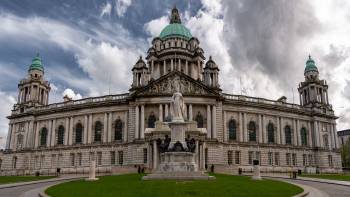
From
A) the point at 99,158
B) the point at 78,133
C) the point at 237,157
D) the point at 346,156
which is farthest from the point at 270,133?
the point at 346,156

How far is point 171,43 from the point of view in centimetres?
9675

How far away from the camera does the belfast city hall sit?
70312mm

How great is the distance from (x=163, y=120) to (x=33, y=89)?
4378cm

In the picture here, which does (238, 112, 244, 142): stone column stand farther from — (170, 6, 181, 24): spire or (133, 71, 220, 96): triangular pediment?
(170, 6, 181, 24): spire

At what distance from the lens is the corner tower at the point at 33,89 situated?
3521 inches

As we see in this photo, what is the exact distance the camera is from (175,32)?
99125 millimetres

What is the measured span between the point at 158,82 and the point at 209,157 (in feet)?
59.5

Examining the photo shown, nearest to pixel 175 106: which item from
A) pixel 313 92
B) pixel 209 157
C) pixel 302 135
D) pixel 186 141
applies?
pixel 186 141

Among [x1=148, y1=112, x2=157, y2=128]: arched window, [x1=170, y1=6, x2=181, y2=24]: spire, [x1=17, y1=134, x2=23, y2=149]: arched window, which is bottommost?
[x1=17, y1=134, x2=23, y2=149]: arched window

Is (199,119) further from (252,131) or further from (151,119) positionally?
(252,131)

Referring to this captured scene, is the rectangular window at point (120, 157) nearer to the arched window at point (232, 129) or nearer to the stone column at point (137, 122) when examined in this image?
the stone column at point (137, 122)

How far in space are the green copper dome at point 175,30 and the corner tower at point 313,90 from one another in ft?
113

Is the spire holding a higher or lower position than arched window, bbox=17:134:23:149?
higher

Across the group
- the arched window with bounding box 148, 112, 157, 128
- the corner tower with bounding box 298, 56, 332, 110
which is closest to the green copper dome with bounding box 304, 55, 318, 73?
the corner tower with bounding box 298, 56, 332, 110
